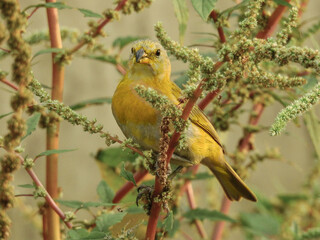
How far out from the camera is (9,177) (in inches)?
45.5

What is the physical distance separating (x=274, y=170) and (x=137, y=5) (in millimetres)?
4033

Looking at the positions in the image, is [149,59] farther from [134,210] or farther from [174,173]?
[134,210]

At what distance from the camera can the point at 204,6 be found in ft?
4.71

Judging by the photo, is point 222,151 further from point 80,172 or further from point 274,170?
point 274,170

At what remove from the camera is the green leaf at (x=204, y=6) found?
1.41 metres

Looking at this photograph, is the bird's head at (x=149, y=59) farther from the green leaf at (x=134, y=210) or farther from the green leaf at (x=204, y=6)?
the green leaf at (x=204, y=6)

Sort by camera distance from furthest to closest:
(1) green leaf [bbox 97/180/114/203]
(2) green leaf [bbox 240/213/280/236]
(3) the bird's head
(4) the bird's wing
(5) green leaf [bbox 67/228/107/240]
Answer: (2) green leaf [bbox 240/213/280/236] < (3) the bird's head < (4) the bird's wing < (1) green leaf [bbox 97/180/114/203] < (5) green leaf [bbox 67/228/107/240]

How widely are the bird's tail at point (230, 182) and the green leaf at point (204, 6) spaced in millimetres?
1090

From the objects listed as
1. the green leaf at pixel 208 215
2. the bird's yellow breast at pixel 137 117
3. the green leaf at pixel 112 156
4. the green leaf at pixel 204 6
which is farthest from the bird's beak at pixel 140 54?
the green leaf at pixel 204 6

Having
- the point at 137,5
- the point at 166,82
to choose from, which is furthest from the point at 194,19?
the point at 137,5

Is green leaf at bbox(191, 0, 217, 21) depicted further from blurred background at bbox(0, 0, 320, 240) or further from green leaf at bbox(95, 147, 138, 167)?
blurred background at bbox(0, 0, 320, 240)

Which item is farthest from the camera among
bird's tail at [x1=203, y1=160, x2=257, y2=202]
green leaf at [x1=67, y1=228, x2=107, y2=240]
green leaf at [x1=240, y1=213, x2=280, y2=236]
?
green leaf at [x1=240, y1=213, x2=280, y2=236]

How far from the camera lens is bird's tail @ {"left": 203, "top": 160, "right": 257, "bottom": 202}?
239cm

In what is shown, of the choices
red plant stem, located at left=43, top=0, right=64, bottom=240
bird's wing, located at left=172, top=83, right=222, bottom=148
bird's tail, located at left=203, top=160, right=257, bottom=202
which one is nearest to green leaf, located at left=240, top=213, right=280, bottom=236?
bird's tail, located at left=203, top=160, right=257, bottom=202
